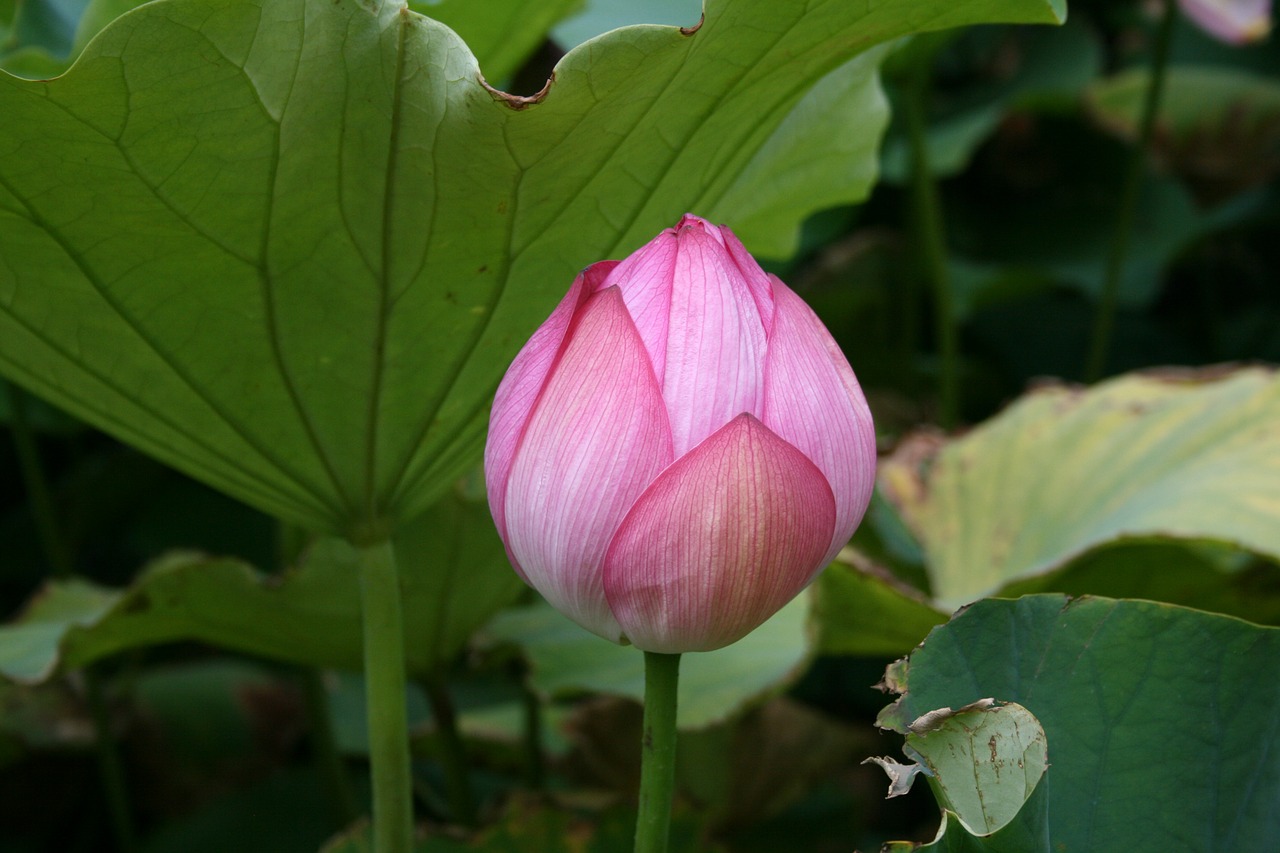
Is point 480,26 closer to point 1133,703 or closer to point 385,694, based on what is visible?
point 385,694

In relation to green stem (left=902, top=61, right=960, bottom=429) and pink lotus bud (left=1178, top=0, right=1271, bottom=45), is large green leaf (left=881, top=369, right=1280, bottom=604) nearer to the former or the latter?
green stem (left=902, top=61, right=960, bottom=429)

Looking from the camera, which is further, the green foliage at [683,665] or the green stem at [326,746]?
the green stem at [326,746]

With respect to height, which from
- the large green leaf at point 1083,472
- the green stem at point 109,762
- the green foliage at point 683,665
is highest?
the large green leaf at point 1083,472

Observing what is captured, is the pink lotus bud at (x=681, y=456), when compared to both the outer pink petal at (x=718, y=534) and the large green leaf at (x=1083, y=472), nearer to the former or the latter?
the outer pink petal at (x=718, y=534)

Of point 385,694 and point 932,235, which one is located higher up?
point 932,235

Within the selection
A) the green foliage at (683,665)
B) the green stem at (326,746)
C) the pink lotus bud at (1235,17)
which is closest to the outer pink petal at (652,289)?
the green foliage at (683,665)

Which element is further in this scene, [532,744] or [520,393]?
[532,744]

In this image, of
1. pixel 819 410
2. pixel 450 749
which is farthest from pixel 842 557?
pixel 819 410
